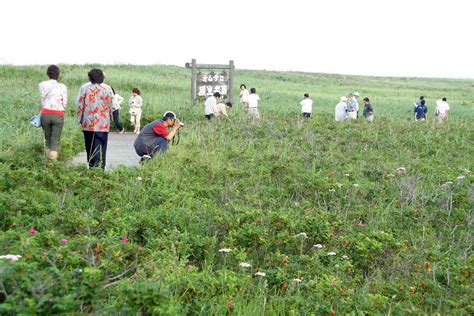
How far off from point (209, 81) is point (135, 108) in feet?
18.7

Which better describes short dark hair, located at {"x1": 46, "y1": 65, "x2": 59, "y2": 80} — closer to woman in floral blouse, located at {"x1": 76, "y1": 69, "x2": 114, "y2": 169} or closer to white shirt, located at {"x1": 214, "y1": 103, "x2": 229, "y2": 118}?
woman in floral blouse, located at {"x1": 76, "y1": 69, "x2": 114, "y2": 169}

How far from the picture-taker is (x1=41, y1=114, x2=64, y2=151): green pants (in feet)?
28.7

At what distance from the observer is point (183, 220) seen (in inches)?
229

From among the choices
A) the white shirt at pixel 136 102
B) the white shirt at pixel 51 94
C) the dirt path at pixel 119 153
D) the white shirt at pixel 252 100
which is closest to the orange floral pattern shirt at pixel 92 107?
the white shirt at pixel 51 94

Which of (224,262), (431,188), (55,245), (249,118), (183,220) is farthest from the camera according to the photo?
(249,118)

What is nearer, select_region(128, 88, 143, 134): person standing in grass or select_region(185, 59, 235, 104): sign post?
select_region(128, 88, 143, 134): person standing in grass

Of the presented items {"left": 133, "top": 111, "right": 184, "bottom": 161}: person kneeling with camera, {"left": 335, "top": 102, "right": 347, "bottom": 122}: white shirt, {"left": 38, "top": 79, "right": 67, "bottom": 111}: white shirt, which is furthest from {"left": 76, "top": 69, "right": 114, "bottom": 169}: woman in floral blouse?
{"left": 335, "top": 102, "right": 347, "bottom": 122}: white shirt

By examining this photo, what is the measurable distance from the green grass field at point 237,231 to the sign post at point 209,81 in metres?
9.34

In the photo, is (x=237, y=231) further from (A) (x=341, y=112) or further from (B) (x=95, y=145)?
(A) (x=341, y=112)

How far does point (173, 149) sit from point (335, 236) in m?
5.07

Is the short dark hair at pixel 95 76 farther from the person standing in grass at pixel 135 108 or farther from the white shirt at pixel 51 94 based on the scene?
the person standing in grass at pixel 135 108

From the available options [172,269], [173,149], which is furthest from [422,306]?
[173,149]

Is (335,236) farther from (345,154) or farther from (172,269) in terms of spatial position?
(345,154)

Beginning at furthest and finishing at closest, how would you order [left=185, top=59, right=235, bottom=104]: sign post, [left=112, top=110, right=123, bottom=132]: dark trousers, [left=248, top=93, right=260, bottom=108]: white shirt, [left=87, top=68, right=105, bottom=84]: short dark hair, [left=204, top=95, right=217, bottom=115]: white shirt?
[left=185, top=59, right=235, bottom=104]: sign post < [left=248, top=93, right=260, bottom=108]: white shirt < [left=204, top=95, right=217, bottom=115]: white shirt < [left=112, top=110, right=123, bottom=132]: dark trousers < [left=87, top=68, right=105, bottom=84]: short dark hair
